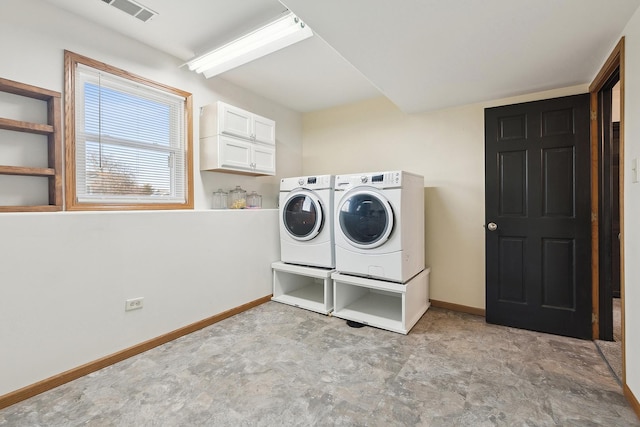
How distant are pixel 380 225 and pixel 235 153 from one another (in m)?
1.63

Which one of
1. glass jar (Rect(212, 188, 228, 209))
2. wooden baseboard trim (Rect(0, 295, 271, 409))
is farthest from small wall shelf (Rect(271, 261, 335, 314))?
glass jar (Rect(212, 188, 228, 209))

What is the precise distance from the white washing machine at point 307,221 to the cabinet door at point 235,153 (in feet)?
1.61

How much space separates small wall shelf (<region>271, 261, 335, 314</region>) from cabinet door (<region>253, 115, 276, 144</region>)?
143cm

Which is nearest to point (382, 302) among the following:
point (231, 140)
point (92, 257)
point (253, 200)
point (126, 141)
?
point (253, 200)

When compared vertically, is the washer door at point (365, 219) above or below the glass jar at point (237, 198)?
below

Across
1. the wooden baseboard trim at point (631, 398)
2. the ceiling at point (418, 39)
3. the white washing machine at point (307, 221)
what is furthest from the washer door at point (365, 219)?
the wooden baseboard trim at point (631, 398)

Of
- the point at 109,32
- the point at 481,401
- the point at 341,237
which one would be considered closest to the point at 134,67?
the point at 109,32

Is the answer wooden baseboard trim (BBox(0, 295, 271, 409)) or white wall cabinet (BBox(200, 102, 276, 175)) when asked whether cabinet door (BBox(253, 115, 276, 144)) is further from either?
wooden baseboard trim (BBox(0, 295, 271, 409))

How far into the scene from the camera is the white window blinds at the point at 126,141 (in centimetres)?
233

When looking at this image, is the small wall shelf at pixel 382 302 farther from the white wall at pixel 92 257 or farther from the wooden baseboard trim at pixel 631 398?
Result: the wooden baseboard trim at pixel 631 398

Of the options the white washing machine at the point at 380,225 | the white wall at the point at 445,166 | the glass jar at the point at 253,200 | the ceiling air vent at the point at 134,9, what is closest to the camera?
the ceiling air vent at the point at 134,9

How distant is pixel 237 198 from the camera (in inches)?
136

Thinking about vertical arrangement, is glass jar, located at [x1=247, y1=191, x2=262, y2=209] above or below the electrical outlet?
above

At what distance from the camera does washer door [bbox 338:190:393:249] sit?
2.69 m
